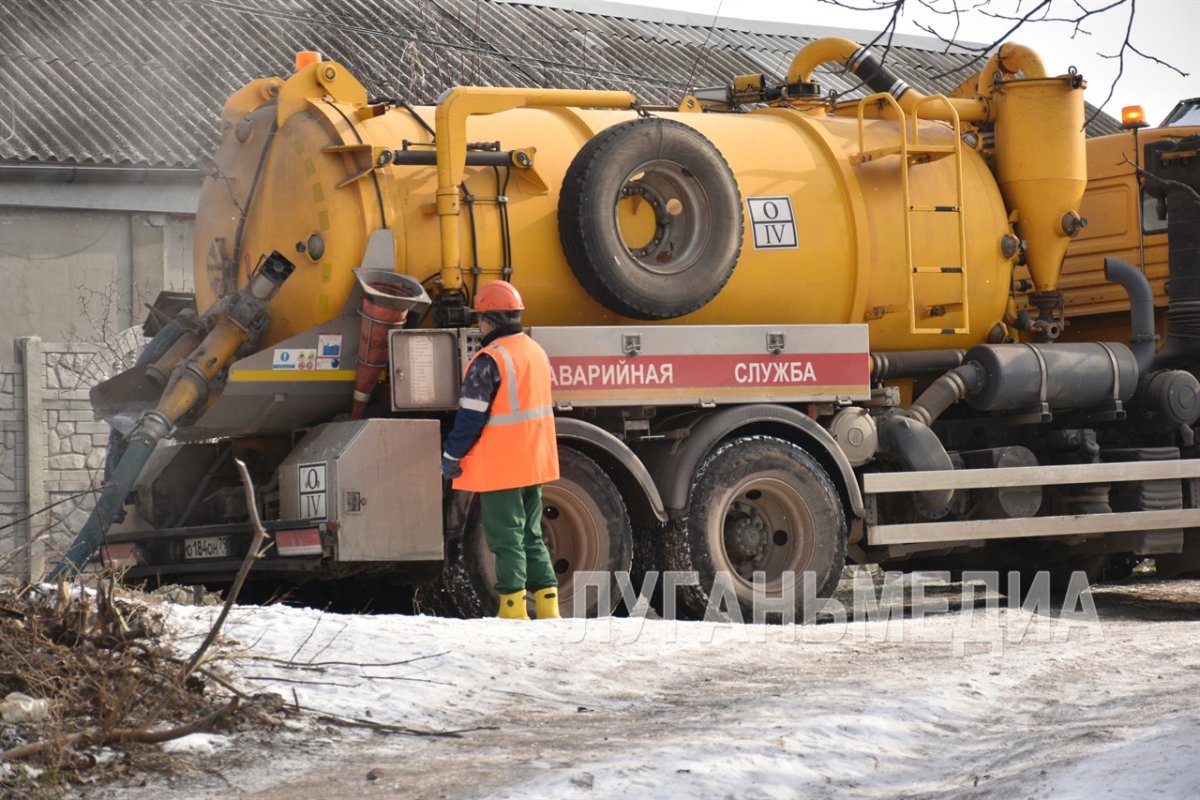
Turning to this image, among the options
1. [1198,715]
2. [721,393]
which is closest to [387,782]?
[1198,715]

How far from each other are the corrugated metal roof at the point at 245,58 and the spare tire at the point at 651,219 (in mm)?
7413

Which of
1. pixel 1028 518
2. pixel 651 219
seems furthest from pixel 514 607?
pixel 1028 518

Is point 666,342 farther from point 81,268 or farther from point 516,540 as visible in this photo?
point 81,268

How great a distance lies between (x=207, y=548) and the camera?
905 cm

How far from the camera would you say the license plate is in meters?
8.97

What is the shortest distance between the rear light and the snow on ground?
0.98m

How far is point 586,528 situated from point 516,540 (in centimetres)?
83

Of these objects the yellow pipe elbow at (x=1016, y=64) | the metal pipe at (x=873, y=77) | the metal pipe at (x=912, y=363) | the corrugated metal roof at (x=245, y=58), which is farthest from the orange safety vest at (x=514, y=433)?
the corrugated metal roof at (x=245, y=58)

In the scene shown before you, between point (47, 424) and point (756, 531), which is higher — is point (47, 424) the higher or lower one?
the higher one

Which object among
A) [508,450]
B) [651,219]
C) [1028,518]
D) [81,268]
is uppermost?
[81,268]

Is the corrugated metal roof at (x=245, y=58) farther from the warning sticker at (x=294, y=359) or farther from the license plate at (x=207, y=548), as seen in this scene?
the license plate at (x=207, y=548)

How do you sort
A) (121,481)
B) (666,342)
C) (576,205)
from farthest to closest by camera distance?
Result: 1. (666,342)
2. (576,205)
3. (121,481)

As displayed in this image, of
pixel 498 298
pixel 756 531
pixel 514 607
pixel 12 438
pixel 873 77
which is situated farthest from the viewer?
pixel 12 438

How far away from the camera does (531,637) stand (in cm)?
750
